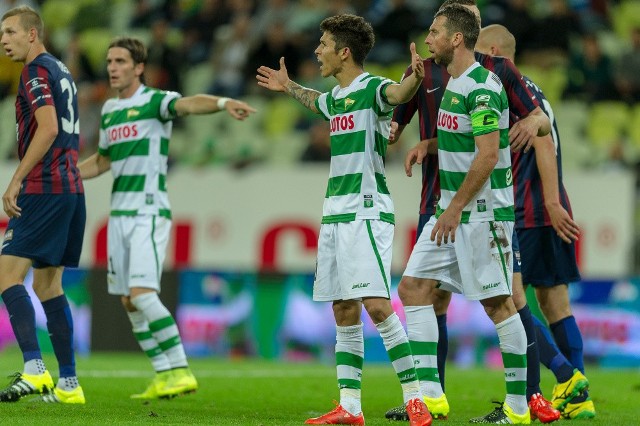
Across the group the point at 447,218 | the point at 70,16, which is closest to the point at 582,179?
the point at 447,218

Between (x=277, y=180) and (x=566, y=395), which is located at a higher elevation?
(x=277, y=180)

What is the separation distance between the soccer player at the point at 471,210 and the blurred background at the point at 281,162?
631 centimetres

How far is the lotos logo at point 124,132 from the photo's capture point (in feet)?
29.3

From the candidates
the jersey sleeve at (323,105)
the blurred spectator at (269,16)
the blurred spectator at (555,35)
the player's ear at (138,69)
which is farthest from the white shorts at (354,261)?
the blurred spectator at (269,16)

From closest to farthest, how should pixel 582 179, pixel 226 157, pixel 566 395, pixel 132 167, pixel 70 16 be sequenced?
pixel 566 395
pixel 132 167
pixel 582 179
pixel 226 157
pixel 70 16

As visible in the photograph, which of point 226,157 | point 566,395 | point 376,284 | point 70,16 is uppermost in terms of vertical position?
point 70,16

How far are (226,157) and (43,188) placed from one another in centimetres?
828

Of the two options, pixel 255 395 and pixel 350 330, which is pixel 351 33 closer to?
pixel 350 330

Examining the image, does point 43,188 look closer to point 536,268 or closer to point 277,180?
point 536,268

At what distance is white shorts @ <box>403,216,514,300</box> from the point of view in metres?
6.79

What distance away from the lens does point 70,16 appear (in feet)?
62.6

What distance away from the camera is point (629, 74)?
52.6 ft

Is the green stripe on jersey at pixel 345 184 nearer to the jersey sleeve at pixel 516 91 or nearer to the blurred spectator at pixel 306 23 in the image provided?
the jersey sleeve at pixel 516 91

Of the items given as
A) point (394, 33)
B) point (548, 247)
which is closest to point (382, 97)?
point (548, 247)
